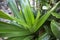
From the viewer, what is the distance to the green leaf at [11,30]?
3.16 ft

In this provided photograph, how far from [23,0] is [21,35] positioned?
0.28m

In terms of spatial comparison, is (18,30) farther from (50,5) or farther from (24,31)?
(50,5)

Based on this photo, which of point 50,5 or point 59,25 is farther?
point 50,5

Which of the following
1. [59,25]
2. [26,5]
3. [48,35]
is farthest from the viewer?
[26,5]

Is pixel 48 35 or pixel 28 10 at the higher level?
pixel 28 10

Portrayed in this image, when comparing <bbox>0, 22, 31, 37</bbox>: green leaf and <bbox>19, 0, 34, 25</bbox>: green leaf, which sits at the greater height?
<bbox>19, 0, 34, 25</bbox>: green leaf

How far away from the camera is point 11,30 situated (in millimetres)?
1000

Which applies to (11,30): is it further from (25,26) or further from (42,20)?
(42,20)

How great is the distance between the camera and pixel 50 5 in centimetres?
110

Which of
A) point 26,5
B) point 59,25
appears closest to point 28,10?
point 26,5

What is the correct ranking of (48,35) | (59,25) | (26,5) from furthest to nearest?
(26,5), (48,35), (59,25)

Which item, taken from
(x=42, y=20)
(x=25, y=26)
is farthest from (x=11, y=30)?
(x=42, y=20)

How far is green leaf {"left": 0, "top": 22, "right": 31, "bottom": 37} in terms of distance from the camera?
3.16 ft

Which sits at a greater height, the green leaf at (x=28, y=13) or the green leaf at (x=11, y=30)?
the green leaf at (x=28, y=13)
